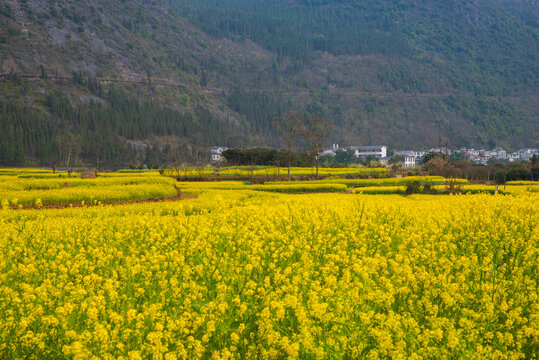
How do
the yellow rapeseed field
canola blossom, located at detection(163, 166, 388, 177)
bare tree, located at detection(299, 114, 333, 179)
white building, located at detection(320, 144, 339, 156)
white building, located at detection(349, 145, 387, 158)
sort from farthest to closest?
white building, located at detection(349, 145, 387, 158)
white building, located at detection(320, 144, 339, 156)
bare tree, located at detection(299, 114, 333, 179)
canola blossom, located at detection(163, 166, 388, 177)
the yellow rapeseed field

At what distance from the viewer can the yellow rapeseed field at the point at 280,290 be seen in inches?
162

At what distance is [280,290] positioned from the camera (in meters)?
5.05

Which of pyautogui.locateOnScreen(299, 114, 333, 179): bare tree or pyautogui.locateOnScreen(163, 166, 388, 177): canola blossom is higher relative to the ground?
pyautogui.locateOnScreen(299, 114, 333, 179): bare tree

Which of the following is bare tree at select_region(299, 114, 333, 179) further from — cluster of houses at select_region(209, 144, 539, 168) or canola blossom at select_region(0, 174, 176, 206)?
cluster of houses at select_region(209, 144, 539, 168)

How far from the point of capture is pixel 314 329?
4000 millimetres

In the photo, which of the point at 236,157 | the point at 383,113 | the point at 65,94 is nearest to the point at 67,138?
the point at 65,94

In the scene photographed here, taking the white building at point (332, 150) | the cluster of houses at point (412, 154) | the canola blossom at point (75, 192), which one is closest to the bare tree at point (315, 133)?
the canola blossom at point (75, 192)

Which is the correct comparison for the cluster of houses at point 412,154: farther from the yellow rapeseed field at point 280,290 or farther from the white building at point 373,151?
the yellow rapeseed field at point 280,290

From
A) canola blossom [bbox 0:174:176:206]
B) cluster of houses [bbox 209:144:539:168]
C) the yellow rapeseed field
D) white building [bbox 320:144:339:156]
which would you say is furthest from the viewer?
white building [bbox 320:144:339:156]

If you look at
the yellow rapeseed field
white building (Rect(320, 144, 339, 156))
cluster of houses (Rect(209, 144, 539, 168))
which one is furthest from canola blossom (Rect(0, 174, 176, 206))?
white building (Rect(320, 144, 339, 156))

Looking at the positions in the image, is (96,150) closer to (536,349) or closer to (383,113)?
(536,349)

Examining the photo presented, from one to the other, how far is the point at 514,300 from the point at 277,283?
122 inches

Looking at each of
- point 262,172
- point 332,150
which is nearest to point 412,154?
point 332,150

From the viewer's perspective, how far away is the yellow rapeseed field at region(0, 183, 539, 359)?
13.5ft
